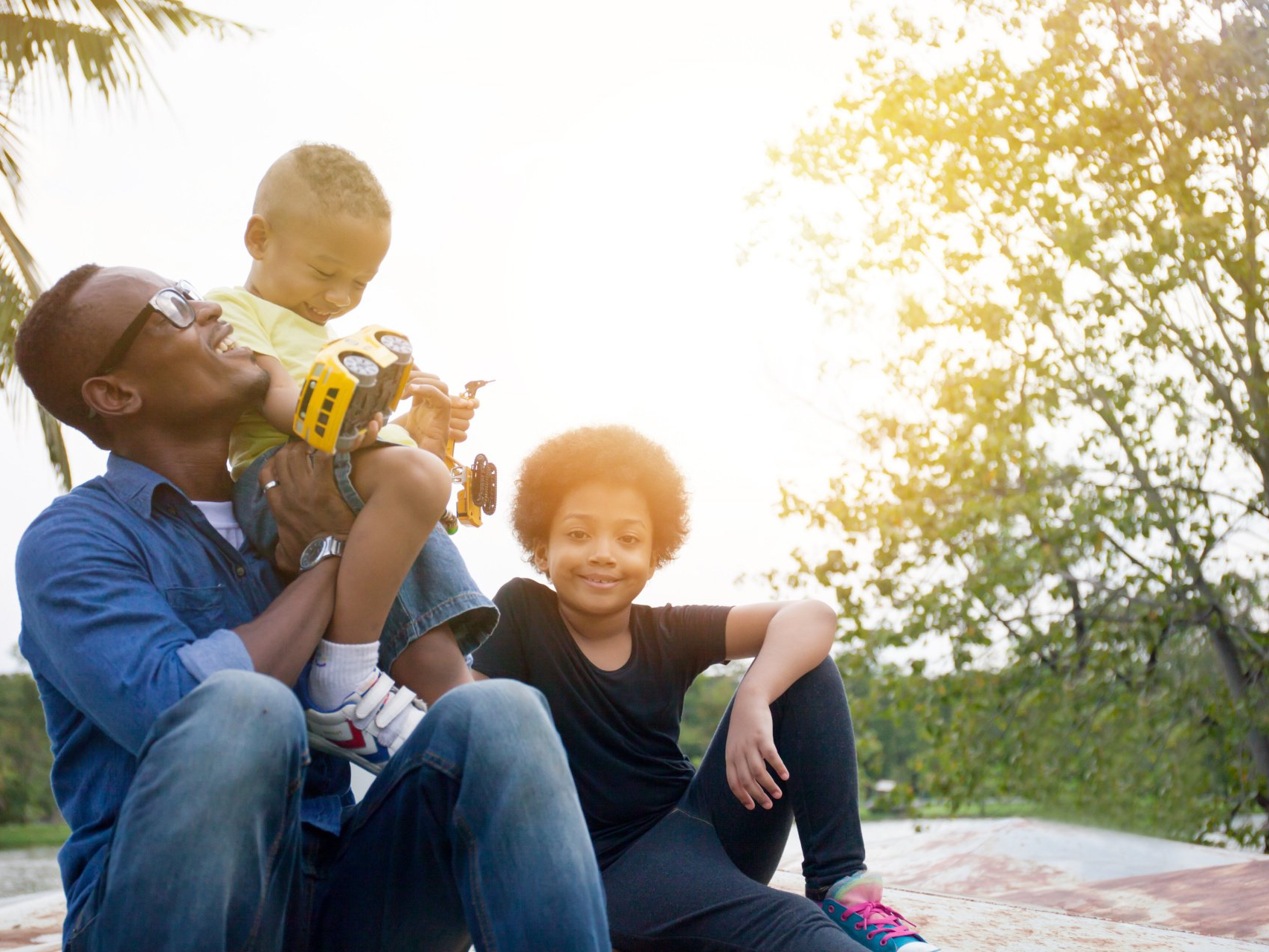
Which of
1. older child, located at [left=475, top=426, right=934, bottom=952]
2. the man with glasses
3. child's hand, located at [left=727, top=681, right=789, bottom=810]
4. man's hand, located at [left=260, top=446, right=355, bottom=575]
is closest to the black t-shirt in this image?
older child, located at [left=475, top=426, right=934, bottom=952]

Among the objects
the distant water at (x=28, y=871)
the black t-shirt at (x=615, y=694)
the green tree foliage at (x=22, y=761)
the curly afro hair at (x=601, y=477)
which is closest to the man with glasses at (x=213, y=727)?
the black t-shirt at (x=615, y=694)

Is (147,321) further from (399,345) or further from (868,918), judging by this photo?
(868,918)

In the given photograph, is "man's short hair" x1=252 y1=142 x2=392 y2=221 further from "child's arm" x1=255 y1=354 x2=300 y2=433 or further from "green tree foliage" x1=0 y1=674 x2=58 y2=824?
"green tree foliage" x1=0 y1=674 x2=58 y2=824

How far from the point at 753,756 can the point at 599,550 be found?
576 millimetres

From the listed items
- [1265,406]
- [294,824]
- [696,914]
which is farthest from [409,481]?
[1265,406]

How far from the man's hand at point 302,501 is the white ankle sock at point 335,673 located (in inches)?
7.0

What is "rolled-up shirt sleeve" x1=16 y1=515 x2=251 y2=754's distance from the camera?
4.48 feet

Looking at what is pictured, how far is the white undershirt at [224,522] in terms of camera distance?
5.86 ft

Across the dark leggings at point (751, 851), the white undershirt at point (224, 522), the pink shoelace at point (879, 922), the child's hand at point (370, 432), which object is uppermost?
the child's hand at point (370, 432)

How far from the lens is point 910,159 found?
7461 millimetres

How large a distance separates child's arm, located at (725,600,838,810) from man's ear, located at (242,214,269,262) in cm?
124

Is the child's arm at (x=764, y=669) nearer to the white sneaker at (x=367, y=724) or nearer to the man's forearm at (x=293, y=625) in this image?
the white sneaker at (x=367, y=724)

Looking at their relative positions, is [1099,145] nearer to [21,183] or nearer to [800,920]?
[800,920]

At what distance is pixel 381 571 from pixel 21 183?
732 cm
